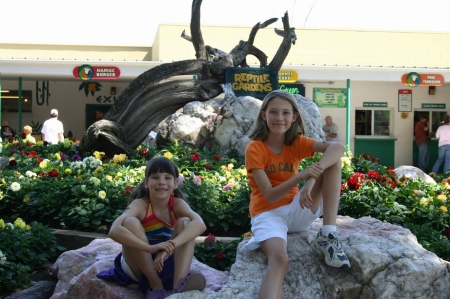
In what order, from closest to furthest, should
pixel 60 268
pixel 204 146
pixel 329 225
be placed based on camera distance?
pixel 329 225
pixel 60 268
pixel 204 146

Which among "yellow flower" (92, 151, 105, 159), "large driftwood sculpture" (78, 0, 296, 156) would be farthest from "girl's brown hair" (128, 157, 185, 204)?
"large driftwood sculpture" (78, 0, 296, 156)

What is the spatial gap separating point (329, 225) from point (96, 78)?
1325 centimetres

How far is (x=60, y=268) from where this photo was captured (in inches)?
168

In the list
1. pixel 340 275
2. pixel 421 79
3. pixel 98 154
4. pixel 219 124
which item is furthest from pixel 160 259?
→ pixel 421 79

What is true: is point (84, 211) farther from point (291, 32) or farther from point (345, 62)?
point (345, 62)

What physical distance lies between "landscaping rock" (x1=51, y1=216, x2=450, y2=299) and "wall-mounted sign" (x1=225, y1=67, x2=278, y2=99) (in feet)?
19.8

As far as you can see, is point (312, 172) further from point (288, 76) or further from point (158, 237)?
point (288, 76)

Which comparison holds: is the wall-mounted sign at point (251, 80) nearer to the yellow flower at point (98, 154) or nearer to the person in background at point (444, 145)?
the yellow flower at point (98, 154)

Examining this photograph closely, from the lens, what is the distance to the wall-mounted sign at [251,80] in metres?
9.52

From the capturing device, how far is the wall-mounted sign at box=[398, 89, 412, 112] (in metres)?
18.4

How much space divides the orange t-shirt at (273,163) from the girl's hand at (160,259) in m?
0.73

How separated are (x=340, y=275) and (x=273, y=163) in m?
0.83

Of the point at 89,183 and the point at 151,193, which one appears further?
the point at 89,183

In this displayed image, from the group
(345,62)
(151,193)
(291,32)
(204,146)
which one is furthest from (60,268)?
(345,62)
